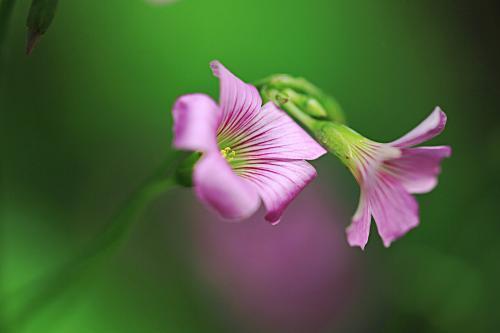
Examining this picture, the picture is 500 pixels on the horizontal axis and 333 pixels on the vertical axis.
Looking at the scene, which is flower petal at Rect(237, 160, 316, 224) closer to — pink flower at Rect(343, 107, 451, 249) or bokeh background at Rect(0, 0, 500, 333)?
pink flower at Rect(343, 107, 451, 249)

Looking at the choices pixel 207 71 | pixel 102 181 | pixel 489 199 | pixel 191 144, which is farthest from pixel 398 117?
pixel 191 144

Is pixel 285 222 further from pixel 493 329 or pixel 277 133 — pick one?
pixel 277 133

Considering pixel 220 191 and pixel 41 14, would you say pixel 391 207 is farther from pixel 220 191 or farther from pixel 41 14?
pixel 41 14

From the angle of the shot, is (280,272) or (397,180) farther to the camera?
(280,272)

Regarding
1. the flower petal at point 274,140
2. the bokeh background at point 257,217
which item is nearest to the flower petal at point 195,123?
the flower petal at point 274,140

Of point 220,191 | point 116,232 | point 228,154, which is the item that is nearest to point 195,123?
point 220,191

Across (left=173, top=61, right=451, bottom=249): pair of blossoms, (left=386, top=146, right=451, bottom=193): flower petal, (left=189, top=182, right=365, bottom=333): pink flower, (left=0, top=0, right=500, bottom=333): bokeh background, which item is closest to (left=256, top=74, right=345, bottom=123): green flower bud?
(left=173, top=61, right=451, bottom=249): pair of blossoms
